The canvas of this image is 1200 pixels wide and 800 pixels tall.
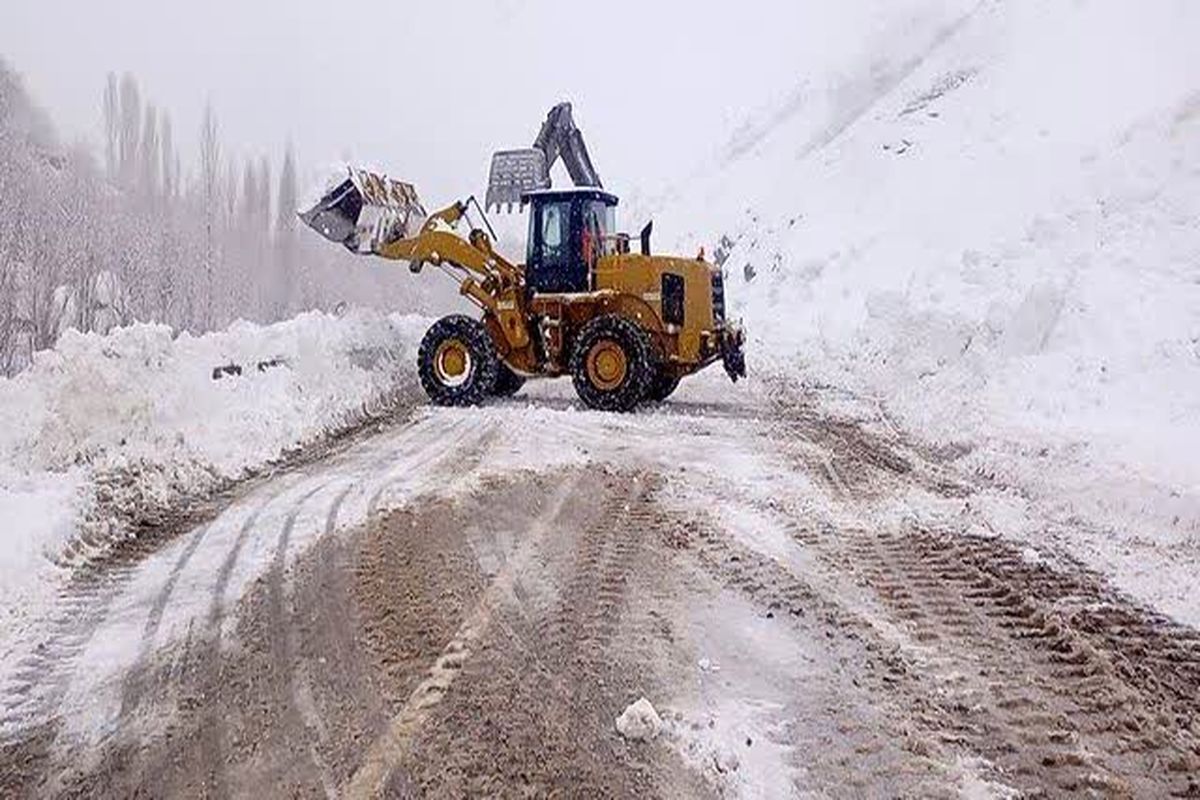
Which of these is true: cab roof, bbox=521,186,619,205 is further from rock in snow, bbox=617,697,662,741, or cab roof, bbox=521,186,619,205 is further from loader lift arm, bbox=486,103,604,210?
rock in snow, bbox=617,697,662,741

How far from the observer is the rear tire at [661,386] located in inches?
514

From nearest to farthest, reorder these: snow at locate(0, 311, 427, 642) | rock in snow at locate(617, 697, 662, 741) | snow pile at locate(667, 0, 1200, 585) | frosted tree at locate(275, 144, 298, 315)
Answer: rock in snow at locate(617, 697, 662, 741) < snow at locate(0, 311, 427, 642) < snow pile at locate(667, 0, 1200, 585) < frosted tree at locate(275, 144, 298, 315)

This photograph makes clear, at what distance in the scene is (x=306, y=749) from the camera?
3521mm

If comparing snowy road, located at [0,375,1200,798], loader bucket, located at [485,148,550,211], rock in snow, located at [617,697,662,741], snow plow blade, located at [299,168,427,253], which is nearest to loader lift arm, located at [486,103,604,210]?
loader bucket, located at [485,148,550,211]

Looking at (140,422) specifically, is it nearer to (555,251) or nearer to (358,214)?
(358,214)

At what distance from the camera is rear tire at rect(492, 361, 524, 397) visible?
13694 millimetres

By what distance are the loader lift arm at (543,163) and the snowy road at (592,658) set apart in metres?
12.6

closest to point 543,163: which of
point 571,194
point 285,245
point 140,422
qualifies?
point 571,194

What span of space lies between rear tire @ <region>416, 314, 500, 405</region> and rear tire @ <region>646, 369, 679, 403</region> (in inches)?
→ 81.9

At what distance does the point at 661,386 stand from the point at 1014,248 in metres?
9.17

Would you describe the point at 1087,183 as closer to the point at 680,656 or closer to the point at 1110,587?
the point at 1110,587

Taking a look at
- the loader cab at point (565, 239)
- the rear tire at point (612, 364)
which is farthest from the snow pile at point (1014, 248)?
the loader cab at point (565, 239)

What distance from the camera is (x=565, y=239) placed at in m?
13.0

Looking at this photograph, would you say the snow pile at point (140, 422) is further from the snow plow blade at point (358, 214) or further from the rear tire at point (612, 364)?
the rear tire at point (612, 364)
